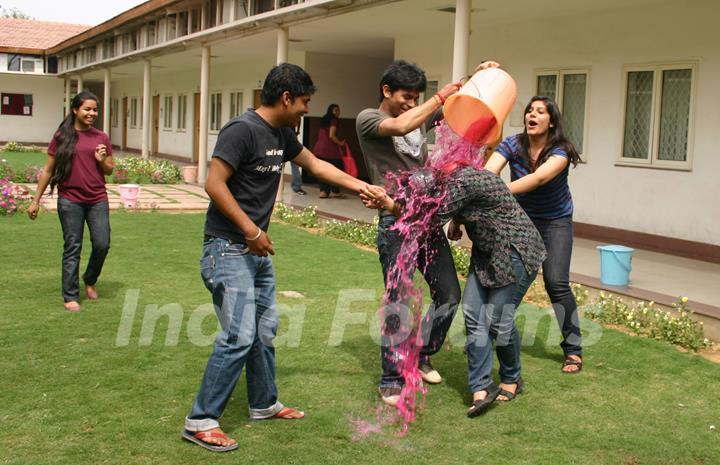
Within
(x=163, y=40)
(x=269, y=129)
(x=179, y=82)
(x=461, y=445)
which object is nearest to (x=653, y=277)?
(x=461, y=445)

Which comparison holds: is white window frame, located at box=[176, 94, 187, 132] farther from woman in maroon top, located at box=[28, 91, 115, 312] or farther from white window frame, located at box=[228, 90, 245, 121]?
woman in maroon top, located at box=[28, 91, 115, 312]

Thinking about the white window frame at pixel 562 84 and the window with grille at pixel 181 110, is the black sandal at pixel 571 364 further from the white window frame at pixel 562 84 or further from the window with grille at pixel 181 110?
the window with grille at pixel 181 110

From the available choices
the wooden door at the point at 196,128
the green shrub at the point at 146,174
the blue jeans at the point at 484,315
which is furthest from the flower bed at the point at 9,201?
the wooden door at the point at 196,128

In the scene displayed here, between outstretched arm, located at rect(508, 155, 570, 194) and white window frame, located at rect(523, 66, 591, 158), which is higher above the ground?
white window frame, located at rect(523, 66, 591, 158)

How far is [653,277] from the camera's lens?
28.3 feet

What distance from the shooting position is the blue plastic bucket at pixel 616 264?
7.66 m

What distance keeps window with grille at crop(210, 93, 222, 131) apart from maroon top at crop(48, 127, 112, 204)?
1901cm

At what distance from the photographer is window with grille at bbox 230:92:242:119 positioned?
24.4 metres

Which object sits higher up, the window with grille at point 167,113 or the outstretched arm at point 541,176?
the window with grille at point 167,113

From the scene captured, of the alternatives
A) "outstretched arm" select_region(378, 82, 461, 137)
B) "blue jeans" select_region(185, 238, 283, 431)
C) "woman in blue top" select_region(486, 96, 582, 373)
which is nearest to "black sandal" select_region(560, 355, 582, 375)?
"woman in blue top" select_region(486, 96, 582, 373)

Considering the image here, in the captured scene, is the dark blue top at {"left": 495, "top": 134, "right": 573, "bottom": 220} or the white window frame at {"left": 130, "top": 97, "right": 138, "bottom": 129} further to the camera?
the white window frame at {"left": 130, "top": 97, "right": 138, "bottom": 129}

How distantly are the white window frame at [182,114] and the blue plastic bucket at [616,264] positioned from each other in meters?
23.8

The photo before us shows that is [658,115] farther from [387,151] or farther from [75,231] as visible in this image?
[75,231]

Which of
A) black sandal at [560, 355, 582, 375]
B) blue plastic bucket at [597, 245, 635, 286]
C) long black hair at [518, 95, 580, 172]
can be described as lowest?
black sandal at [560, 355, 582, 375]
